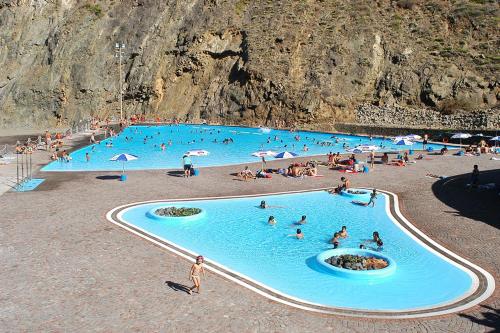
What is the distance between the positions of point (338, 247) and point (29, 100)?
2554 inches

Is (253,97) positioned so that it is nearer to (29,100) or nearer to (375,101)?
(375,101)

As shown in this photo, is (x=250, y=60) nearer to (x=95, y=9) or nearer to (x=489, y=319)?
(x=95, y=9)

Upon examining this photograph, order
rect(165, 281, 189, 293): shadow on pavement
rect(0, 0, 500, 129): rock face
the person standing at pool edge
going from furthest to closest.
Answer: rect(0, 0, 500, 129): rock face
the person standing at pool edge
rect(165, 281, 189, 293): shadow on pavement

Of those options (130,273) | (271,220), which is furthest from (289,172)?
(130,273)

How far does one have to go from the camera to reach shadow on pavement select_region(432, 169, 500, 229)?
1875cm

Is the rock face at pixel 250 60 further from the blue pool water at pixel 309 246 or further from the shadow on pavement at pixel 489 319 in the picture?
the shadow on pavement at pixel 489 319

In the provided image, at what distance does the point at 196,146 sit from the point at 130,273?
34750mm

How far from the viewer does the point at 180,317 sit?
32.0 ft

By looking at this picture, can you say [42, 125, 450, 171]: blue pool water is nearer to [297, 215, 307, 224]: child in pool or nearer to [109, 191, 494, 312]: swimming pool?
[109, 191, 494, 312]: swimming pool

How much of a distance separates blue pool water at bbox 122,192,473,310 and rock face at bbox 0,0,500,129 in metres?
37.3

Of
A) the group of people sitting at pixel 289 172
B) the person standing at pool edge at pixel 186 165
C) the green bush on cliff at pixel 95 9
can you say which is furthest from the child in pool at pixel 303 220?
the green bush on cliff at pixel 95 9

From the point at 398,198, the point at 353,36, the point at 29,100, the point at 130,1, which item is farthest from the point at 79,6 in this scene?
the point at 398,198

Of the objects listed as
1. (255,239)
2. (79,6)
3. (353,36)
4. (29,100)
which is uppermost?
(79,6)

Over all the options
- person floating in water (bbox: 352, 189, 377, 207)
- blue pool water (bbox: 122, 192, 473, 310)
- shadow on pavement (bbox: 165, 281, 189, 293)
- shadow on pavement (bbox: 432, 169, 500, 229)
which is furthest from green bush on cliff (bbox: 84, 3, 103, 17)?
shadow on pavement (bbox: 165, 281, 189, 293)
